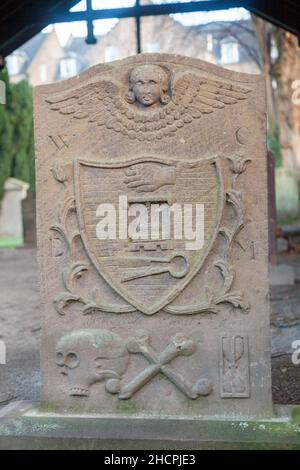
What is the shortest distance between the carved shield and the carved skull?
0.78 feet

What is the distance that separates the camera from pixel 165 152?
3.11 meters

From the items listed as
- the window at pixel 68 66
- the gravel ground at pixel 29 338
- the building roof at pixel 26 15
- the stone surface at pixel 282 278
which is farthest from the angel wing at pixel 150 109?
the window at pixel 68 66

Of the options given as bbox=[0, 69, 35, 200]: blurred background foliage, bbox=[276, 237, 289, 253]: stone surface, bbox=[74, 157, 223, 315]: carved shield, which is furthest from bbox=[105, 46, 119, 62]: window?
bbox=[74, 157, 223, 315]: carved shield

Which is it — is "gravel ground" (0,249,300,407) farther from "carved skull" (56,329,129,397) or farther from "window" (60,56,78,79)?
"window" (60,56,78,79)

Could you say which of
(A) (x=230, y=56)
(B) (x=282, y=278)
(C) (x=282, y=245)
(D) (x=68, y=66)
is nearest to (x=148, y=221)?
(B) (x=282, y=278)

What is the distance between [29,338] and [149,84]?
11.5 ft

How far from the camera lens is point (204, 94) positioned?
3055mm

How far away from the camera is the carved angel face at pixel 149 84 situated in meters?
3.05

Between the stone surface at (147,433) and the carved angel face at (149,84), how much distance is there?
1.56 m

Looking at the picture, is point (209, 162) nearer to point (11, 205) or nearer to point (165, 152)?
point (165, 152)

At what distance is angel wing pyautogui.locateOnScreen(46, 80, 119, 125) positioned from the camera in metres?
3.12

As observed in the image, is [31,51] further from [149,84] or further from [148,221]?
[148,221]

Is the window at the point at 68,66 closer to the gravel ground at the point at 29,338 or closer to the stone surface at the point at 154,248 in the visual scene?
the gravel ground at the point at 29,338
